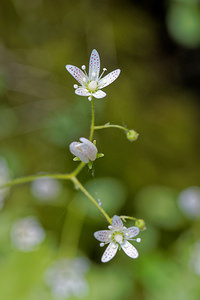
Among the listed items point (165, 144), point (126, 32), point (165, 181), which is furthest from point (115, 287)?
point (126, 32)

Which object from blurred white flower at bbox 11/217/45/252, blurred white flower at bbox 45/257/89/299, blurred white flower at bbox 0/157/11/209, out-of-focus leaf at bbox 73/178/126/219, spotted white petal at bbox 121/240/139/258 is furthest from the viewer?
out-of-focus leaf at bbox 73/178/126/219

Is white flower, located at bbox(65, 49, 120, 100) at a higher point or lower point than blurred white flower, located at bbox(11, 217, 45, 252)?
lower

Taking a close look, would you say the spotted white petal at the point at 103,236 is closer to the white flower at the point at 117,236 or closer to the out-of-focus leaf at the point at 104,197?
the white flower at the point at 117,236

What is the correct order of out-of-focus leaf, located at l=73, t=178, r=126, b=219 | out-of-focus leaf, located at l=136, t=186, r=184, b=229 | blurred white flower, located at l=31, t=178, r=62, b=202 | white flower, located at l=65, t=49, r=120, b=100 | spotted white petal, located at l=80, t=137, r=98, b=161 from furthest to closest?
out-of-focus leaf, located at l=136, t=186, r=184, b=229 → blurred white flower, located at l=31, t=178, r=62, b=202 → out-of-focus leaf, located at l=73, t=178, r=126, b=219 → white flower, located at l=65, t=49, r=120, b=100 → spotted white petal, located at l=80, t=137, r=98, b=161

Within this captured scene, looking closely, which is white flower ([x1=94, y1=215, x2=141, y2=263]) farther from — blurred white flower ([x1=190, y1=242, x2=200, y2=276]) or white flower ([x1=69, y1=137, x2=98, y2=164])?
blurred white flower ([x1=190, y1=242, x2=200, y2=276])

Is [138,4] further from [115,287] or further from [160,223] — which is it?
[115,287]

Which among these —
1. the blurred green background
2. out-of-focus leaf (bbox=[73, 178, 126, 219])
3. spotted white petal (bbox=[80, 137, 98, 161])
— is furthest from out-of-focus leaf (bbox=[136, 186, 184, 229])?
spotted white petal (bbox=[80, 137, 98, 161])

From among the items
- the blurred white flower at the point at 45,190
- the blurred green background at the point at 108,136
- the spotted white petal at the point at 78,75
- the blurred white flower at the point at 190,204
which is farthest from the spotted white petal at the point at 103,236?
the blurred white flower at the point at 190,204
